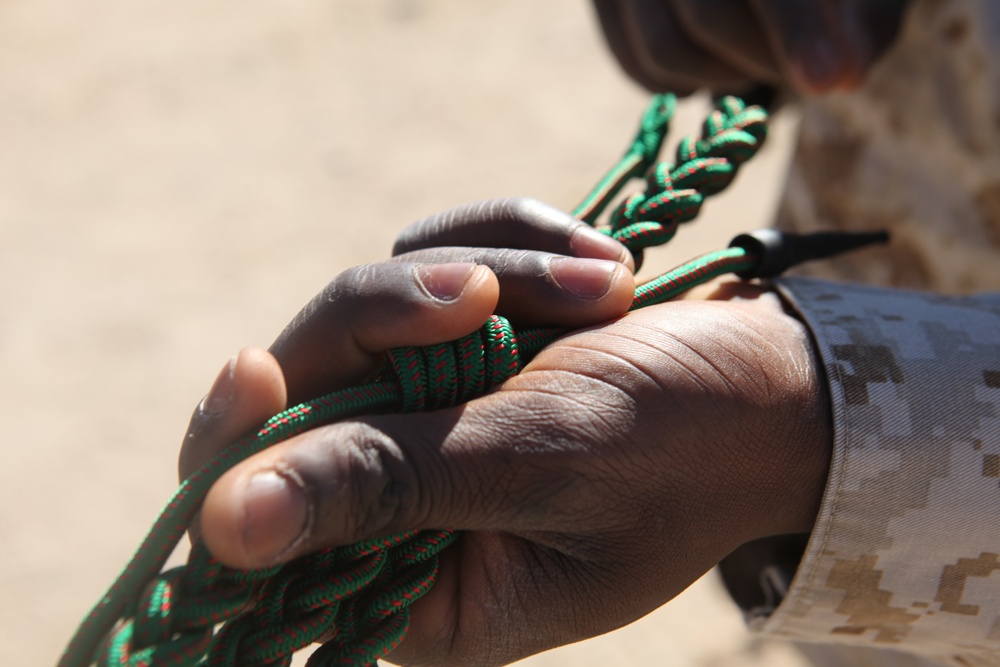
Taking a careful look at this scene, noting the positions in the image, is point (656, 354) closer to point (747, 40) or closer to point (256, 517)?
point (256, 517)

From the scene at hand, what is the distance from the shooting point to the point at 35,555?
2535 mm

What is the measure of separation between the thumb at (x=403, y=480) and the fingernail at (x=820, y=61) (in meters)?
1.05

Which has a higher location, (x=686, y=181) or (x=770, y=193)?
(x=686, y=181)

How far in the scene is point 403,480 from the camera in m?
0.92

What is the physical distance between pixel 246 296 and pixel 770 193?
81.1 inches

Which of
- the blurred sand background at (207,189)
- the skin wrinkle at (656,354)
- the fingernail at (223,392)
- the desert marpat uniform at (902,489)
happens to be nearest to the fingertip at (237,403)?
the fingernail at (223,392)

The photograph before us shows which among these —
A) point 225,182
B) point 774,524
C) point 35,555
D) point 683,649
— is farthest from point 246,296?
point 774,524

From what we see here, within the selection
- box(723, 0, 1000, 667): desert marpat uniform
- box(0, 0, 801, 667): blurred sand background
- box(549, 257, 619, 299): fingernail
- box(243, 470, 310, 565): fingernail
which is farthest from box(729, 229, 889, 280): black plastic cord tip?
box(0, 0, 801, 667): blurred sand background

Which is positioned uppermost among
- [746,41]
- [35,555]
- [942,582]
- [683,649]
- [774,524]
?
[746,41]

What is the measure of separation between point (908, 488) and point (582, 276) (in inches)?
18.2

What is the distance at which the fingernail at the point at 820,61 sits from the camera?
1704 mm

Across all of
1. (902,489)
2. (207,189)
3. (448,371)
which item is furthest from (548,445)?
(207,189)

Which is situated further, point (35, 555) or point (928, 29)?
point (35, 555)

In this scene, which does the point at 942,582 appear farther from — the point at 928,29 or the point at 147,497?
the point at 147,497
